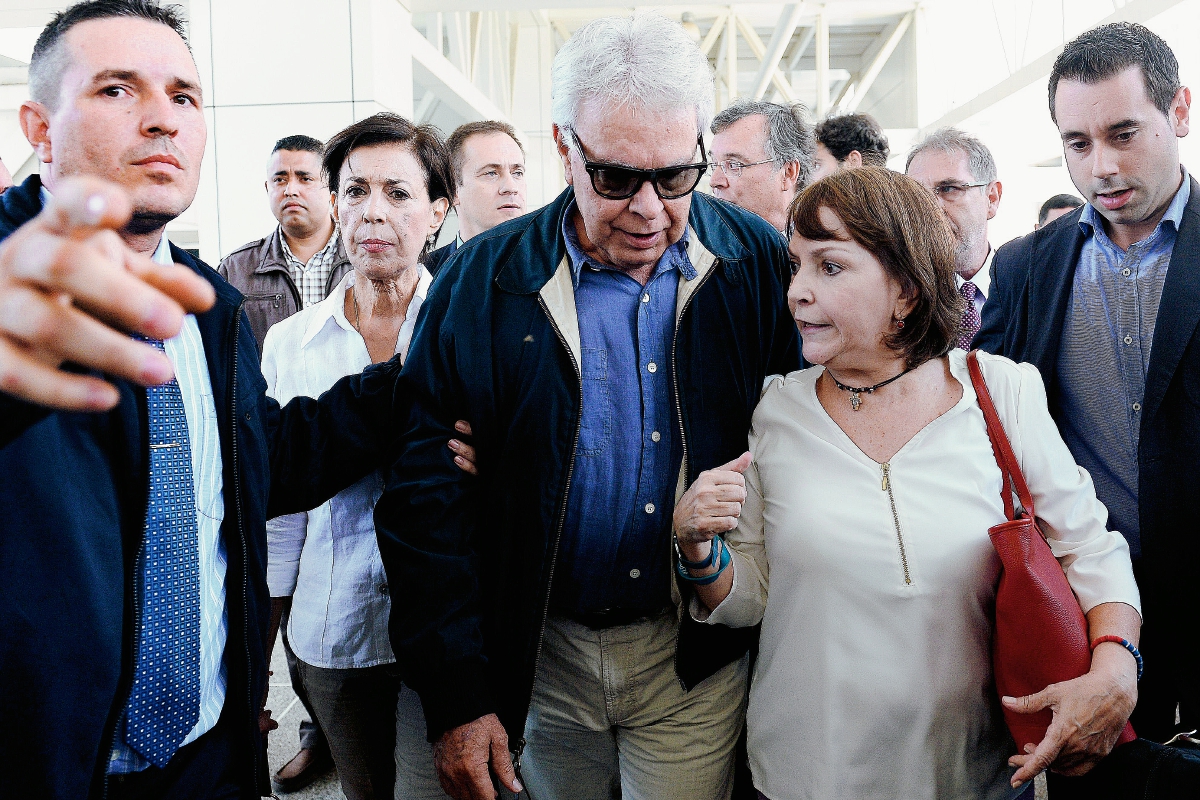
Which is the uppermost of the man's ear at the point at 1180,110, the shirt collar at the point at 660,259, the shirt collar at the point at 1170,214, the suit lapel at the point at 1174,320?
the man's ear at the point at 1180,110

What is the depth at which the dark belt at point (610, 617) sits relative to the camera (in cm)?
163

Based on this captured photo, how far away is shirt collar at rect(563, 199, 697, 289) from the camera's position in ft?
5.44

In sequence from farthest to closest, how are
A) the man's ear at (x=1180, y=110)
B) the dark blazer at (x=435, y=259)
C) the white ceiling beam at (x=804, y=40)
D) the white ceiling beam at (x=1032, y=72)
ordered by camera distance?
1. the white ceiling beam at (x=804, y=40)
2. the white ceiling beam at (x=1032, y=72)
3. the dark blazer at (x=435, y=259)
4. the man's ear at (x=1180, y=110)

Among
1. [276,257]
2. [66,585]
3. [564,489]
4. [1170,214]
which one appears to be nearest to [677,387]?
[564,489]

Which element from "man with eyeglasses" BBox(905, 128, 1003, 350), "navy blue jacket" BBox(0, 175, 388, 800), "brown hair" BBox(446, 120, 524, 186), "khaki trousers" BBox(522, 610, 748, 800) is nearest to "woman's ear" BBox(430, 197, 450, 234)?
"navy blue jacket" BBox(0, 175, 388, 800)

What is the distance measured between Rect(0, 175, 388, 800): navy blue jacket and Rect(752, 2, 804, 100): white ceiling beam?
880cm

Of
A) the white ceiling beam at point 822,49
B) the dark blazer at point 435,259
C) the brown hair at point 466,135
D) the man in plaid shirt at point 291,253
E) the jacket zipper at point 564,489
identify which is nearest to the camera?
the jacket zipper at point 564,489

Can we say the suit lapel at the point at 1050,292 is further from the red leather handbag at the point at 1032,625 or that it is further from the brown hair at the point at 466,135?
the brown hair at the point at 466,135

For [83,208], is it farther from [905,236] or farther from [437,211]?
[437,211]

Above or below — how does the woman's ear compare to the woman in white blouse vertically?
above

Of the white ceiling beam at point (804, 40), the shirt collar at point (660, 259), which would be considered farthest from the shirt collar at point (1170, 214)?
the white ceiling beam at point (804, 40)

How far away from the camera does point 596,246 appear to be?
167cm

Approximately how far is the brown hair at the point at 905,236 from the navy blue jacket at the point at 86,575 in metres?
1.08

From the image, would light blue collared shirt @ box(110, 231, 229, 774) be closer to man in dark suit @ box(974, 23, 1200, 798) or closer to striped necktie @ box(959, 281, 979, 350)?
man in dark suit @ box(974, 23, 1200, 798)
